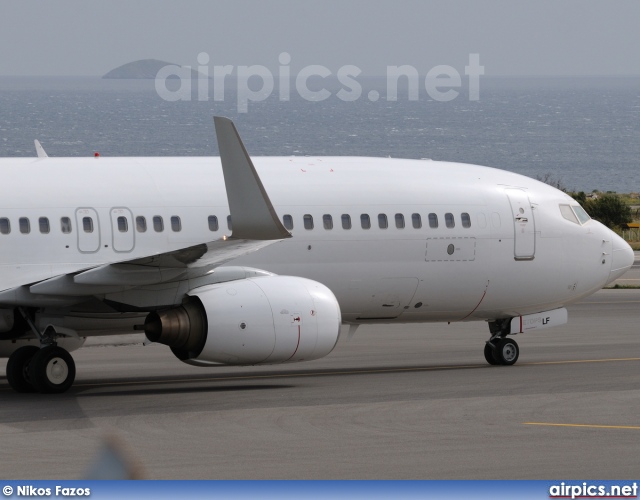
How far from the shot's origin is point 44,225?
21.9m

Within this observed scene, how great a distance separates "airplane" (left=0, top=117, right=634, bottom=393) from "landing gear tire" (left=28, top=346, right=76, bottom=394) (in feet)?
0.09

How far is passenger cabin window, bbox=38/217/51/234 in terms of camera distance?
21844 millimetres

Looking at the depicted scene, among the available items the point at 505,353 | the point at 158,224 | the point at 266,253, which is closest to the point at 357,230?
the point at 266,253

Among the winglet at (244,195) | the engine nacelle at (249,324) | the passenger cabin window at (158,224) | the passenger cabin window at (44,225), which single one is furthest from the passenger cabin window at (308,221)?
the passenger cabin window at (44,225)

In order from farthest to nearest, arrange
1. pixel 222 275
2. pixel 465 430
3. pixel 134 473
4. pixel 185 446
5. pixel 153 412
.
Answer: pixel 222 275 < pixel 153 412 < pixel 465 430 < pixel 185 446 < pixel 134 473

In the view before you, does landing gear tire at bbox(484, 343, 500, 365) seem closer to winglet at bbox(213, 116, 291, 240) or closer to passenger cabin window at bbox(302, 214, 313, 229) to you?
passenger cabin window at bbox(302, 214, 313, 229)

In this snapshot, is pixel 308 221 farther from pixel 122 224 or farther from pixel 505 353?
pixel 505 353

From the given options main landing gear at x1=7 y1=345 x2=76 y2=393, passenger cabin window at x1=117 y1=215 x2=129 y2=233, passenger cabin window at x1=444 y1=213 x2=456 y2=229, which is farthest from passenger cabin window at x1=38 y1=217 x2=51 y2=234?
passenger cabin window at x1=444 y1=213 x2=456 y2=229

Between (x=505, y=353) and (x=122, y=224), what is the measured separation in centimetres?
805

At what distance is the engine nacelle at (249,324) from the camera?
2056cm

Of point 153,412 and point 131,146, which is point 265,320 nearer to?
point 153,412

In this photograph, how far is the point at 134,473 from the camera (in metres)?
6.99

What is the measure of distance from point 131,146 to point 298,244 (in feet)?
520

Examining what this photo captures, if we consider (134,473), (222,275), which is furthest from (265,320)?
(134,473)
